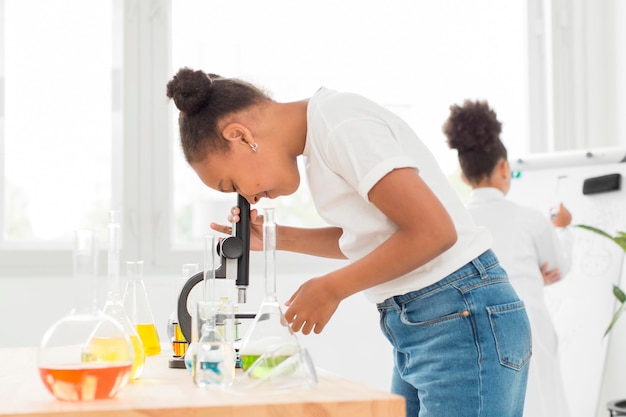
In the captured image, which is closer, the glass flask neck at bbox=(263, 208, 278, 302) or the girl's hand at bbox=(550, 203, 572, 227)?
the glass flask neck at bbox=(263, 208, 278, 302)

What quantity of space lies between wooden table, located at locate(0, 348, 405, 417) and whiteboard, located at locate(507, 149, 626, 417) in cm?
246

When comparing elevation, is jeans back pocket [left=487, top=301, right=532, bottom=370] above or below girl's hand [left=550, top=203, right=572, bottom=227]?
below

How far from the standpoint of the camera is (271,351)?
40.7 inches

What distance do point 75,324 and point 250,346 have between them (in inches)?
8.7

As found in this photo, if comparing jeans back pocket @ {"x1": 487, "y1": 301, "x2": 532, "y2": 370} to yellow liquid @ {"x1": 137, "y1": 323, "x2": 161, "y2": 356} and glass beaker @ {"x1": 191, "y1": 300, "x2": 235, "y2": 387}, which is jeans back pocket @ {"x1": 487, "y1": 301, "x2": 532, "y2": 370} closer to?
glass beaker @ {"x1": 191, "y1": 300, "x2": 235, "y2": 387}

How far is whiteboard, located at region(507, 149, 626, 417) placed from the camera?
3.28 meters

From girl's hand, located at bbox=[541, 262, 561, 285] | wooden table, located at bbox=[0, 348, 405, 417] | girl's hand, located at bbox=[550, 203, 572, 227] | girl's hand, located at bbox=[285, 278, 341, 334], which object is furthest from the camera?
girl's hand, located at bbox=[550, 203, 572, 227]

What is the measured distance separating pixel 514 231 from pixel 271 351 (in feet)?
6.47

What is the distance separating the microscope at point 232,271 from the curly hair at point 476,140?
1606 millimetres

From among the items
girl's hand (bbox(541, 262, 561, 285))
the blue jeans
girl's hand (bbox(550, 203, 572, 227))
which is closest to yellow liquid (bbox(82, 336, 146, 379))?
the blue jeans

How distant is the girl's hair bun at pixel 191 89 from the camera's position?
1434mm

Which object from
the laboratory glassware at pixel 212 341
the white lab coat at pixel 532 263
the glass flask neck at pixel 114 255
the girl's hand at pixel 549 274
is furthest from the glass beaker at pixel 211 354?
the girl's hand at pixel 549 274

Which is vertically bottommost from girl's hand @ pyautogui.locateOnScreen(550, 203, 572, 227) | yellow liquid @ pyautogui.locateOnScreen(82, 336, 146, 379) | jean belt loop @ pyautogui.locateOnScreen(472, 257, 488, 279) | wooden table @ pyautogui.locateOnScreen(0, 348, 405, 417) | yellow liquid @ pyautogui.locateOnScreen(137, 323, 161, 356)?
yellow liquid @ pyautogui.locateOnScreen(137, 323, 161, 356)

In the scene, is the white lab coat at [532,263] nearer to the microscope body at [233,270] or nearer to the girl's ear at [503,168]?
the girl's ear at [503,168]
